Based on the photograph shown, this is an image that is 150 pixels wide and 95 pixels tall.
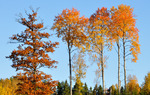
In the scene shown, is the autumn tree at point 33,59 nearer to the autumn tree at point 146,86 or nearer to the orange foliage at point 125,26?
the orange foliage at point 125,26

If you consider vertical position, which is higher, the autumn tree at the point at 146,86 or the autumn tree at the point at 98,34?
the autumn tree at the point at 98,34

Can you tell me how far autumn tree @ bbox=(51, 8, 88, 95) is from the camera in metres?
28.8

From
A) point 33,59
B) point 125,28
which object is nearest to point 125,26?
point 125,28

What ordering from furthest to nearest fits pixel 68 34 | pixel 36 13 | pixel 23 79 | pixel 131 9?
1. pixel 131 9
2. pixel 68 34
3. pixel 36 13
4. pixel 23 79

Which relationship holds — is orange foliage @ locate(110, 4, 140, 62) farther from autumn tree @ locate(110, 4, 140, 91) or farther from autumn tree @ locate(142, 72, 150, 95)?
autumn tree @ locate(142, 72, 150, 95)

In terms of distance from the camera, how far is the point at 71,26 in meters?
29.2

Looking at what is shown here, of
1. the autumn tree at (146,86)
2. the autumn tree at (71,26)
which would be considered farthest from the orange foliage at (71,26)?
the autumn tree at (146,86)

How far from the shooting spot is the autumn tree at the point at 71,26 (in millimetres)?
28806

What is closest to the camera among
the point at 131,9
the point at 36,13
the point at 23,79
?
the point at 23,79

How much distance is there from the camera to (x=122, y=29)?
30094mm

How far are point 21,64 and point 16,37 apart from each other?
9.47 feet

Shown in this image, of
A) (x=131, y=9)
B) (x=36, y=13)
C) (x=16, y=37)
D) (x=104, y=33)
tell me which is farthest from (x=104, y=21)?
(x=16, y=37)

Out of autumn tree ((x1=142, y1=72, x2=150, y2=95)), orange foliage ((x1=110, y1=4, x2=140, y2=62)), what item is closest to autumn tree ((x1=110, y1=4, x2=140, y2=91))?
orange foliage ((x1=110, y1=4, x2=140, y2=62))

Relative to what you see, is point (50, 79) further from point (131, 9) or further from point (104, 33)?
point (131, 9)
